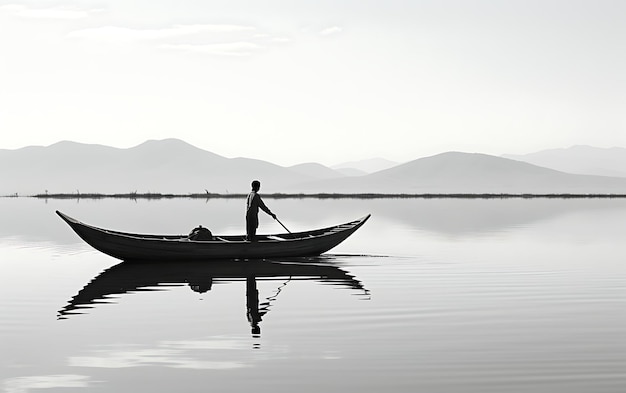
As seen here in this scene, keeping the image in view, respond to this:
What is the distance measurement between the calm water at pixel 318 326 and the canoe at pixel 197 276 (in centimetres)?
7

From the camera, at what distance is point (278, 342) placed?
15555mm

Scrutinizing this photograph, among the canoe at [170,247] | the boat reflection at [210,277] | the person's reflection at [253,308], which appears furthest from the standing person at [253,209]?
the person's reflection at [253,308]

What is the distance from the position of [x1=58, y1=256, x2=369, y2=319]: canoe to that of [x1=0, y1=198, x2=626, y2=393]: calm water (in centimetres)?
7

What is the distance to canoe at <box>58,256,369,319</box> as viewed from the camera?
22.8 m

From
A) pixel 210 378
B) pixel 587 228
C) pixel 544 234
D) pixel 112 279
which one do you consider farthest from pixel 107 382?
pixel 587 228

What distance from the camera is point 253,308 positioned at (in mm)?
20062

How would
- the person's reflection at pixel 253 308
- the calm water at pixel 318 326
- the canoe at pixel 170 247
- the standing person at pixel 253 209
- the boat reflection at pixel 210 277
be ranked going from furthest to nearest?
the canoe at pixel 170 247, the standing person at pixel 253 209, the boat reflection at pixel 210 277, the person's reflection at pixel 253 308, the calm water at pixel 318 326

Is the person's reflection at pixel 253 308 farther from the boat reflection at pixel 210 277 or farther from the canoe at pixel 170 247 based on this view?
the canoe at pixel 170 247

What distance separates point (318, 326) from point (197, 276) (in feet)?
35.0

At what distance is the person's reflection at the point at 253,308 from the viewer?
1722 cm

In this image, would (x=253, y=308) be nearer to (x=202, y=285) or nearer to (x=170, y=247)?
(x=202, y=285)

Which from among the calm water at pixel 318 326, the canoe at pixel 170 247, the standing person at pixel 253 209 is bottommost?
the calm water at pixel 318 326

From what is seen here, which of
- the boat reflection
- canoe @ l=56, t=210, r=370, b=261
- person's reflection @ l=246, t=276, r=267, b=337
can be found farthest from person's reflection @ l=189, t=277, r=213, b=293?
canoe @ l=56, t=210, r=370, b=261

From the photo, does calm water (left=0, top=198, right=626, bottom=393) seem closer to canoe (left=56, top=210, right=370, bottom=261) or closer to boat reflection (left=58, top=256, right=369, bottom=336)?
boat reflection (left=58, top=256, right=369, bottom=336)
